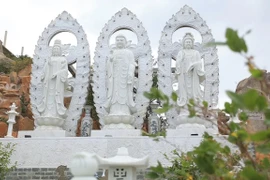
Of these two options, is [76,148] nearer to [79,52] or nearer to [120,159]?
[79,52]

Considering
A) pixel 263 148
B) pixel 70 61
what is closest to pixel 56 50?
pixel 70 61

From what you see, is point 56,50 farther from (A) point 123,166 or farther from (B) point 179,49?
(A) point 123,166

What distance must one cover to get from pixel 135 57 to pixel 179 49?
98cm

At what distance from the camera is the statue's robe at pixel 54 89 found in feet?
25.1

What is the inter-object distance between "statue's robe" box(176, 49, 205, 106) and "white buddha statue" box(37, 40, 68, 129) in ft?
7.63

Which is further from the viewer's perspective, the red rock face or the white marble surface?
the red rock face

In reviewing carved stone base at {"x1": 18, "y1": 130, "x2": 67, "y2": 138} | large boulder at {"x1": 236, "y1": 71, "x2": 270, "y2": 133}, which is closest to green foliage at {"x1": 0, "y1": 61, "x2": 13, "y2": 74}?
carved stone base at {"x1": 18, "y1": 130, "x2": 67, "y2": 138}

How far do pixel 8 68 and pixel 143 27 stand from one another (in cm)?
957

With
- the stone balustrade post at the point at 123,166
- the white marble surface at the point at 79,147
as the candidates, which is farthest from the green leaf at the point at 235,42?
the white marble surface at the point at 79,147

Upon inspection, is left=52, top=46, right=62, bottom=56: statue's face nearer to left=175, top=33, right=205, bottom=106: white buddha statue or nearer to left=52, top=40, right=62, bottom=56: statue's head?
left=52, top=40, right=62, bottom=56: statue's head

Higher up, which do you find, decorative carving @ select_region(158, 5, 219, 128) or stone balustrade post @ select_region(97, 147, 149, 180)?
decorative carving @ select_region(158, 5, 219, 128)

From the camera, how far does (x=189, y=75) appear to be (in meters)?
7.38

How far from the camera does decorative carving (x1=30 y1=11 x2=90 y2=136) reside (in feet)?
27.3

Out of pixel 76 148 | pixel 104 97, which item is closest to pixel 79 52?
pixel 104 97
